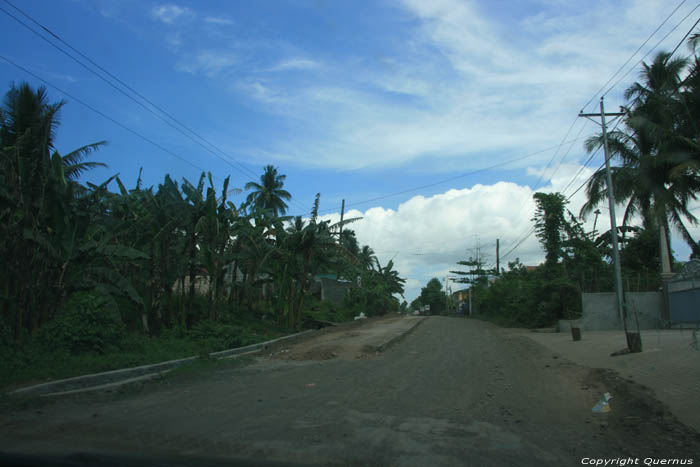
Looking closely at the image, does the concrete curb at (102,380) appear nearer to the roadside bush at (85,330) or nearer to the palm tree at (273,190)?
the roadside bush at (85,330)

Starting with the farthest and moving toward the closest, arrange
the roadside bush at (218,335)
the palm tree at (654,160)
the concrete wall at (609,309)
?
the concrete wall at (609,309) < the palm tree at (654,160) < the roadside bush at (218,335)

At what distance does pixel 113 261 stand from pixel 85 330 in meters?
3.95

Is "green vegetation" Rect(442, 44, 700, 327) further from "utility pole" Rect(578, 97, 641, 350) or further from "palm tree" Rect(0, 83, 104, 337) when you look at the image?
"palm tree" Rect(0, 83, 104, 337)

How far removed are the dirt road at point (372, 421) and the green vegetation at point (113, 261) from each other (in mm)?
2784

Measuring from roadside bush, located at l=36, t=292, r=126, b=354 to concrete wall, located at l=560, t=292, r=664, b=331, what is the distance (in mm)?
20359

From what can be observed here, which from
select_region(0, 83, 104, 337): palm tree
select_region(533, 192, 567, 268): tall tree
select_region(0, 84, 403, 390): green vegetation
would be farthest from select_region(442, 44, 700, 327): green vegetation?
select_region(0, 83, 104, 337): palm tree

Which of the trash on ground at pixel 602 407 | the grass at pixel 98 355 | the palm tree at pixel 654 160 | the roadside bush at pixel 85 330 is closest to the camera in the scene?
the trash on ground at pixel 602 407

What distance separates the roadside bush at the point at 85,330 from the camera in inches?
426

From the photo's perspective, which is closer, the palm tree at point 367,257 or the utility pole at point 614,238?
the utility pole at point 614,238

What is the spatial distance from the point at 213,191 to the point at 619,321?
18431 millimetres

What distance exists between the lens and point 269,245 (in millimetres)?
20578

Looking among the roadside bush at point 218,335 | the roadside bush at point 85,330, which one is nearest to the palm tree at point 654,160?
the roadside bush at point 218,335

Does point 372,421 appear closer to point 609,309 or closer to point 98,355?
point 98,355

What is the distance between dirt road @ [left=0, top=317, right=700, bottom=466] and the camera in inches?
201
